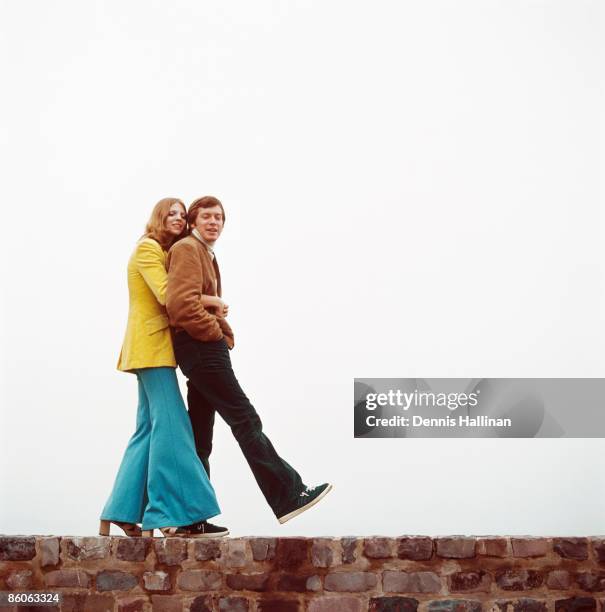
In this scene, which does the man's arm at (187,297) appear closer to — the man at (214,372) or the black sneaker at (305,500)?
the man at (214,372)

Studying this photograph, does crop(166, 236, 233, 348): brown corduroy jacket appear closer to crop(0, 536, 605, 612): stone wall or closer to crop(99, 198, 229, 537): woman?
crop(99, 198, 229, 537): woman

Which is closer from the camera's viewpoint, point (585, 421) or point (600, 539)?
point (600, 539)

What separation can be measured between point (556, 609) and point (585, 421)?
1234mm

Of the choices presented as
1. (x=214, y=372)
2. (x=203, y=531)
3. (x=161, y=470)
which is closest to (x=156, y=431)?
(x=161, y=470)

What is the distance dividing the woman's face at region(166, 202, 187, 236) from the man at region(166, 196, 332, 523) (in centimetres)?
9

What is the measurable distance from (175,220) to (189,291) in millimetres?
422

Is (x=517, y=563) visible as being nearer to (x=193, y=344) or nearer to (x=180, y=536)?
(x=180, y=536)

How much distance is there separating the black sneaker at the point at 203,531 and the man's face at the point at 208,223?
4.61ft

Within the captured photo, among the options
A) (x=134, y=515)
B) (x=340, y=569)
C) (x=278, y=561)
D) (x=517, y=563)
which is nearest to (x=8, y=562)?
(x=134, y=515)

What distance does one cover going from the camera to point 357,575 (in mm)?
4293

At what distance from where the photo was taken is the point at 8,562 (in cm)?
441

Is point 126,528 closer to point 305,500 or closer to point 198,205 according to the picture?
point 305,500

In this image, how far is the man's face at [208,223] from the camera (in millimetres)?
4648

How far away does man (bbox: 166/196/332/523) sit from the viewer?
14.7 feet
